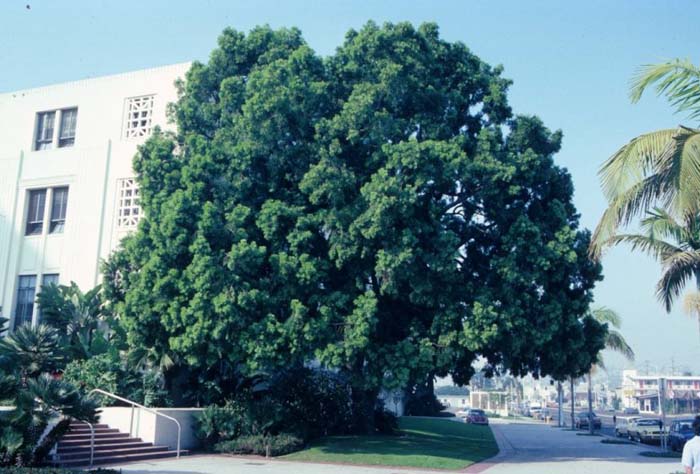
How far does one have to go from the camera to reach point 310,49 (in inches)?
894

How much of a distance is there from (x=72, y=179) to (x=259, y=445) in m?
16.2

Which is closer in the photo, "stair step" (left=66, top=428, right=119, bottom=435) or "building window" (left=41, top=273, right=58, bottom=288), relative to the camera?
"stair step" (left=66, top=428, right=119, bottom=435)

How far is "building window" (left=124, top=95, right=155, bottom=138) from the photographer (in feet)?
100.0

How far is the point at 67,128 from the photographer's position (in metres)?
32.5

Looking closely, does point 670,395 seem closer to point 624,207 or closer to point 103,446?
point 103,446

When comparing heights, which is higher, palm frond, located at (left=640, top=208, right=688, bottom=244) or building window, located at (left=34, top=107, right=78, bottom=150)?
building window, located at (left=34, top=107, right=78, bottom=150)

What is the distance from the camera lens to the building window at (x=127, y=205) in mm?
29516

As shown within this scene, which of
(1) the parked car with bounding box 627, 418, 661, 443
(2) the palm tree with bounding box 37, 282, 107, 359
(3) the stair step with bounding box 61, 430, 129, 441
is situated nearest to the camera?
(3) the stair step with bounding box 61, 430, 129, 441

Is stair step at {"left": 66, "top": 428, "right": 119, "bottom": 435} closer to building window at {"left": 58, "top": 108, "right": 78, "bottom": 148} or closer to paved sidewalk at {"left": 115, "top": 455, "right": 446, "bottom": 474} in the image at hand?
paved sidewalk at {"left": 115, "top": 455, "right": 446, "bottom": 474}

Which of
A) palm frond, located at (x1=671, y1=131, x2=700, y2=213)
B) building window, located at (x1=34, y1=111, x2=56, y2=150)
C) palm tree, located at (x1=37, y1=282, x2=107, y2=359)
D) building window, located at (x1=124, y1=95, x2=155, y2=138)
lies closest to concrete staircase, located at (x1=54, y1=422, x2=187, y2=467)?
palm tree, located at (x1=37, y1=282, x2=107, y2=359)

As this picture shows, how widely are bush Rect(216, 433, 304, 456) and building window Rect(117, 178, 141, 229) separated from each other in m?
11.7

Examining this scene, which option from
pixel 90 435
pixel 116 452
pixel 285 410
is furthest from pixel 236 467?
pixel 285 410

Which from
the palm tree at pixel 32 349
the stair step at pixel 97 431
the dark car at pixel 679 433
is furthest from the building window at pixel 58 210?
the dark car at pixel 679 433

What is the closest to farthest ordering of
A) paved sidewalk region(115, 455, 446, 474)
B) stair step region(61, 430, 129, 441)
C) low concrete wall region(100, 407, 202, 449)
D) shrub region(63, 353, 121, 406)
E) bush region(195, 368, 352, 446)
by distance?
paved sidewalk region(115, 455, 446, 474)
stair step region(61, 430, 129, 441)
low concrete wall region(100, 407, 202, 449)
shrub region(63, 353, 121, 406)
bush region(195, 368, 352, 446)
